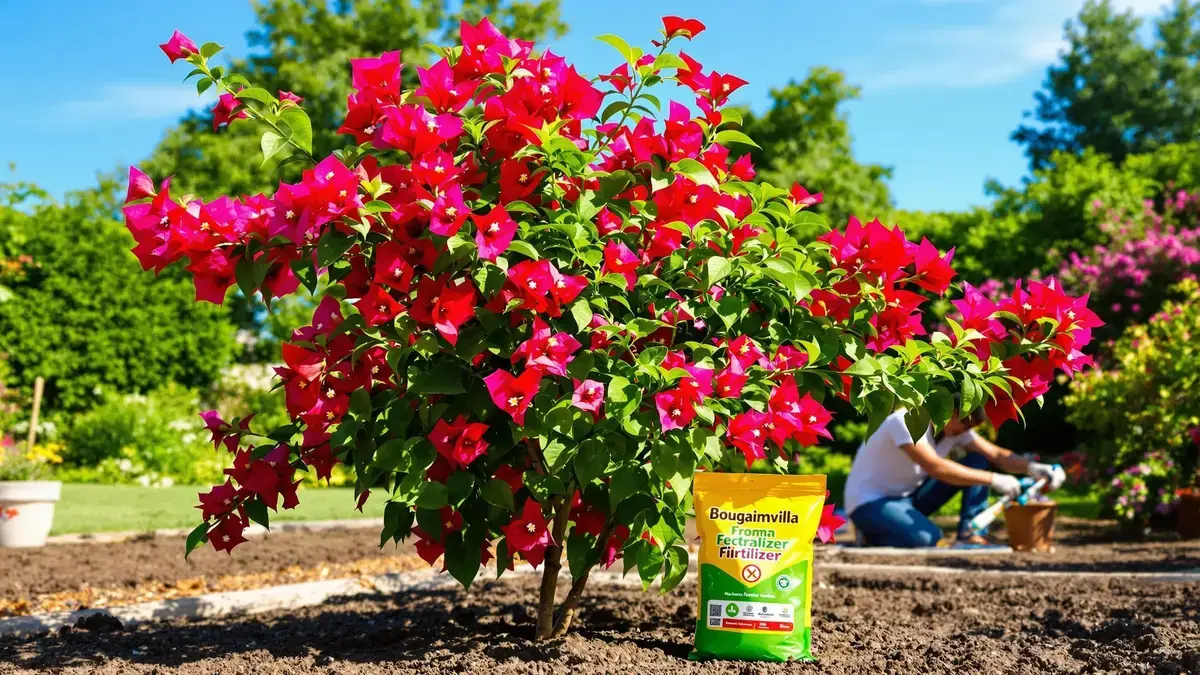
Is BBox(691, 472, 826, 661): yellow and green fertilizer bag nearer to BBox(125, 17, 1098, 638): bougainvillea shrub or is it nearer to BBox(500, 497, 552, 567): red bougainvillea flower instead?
BBox(125, 17, 1098, 638): bougainvillea shrub

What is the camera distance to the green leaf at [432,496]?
2227 millimetres

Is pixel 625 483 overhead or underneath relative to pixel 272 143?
underneath

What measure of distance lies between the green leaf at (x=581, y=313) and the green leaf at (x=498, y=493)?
0.42 meters

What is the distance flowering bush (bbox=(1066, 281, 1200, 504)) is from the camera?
284 inches

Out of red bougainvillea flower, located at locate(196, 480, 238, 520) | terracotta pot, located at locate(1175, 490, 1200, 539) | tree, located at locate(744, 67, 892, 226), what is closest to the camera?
red bougainvillea flower, located at locate(196, 480, 238, 520)

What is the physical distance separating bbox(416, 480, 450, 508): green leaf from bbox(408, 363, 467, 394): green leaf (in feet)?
0.66

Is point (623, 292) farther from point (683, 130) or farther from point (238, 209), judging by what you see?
point (238, 209)

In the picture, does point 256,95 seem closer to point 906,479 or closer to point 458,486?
point 458,486

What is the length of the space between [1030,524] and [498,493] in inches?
180

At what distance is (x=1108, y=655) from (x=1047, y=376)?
0.77 metres

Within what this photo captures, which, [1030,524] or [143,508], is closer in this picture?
[1030,524]

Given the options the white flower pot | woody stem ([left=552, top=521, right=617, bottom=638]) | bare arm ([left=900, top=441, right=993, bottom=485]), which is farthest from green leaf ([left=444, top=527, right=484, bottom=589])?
the white flower pot

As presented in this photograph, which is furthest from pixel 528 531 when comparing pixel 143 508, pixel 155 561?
pixel 143 508

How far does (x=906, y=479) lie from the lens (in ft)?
19.0
